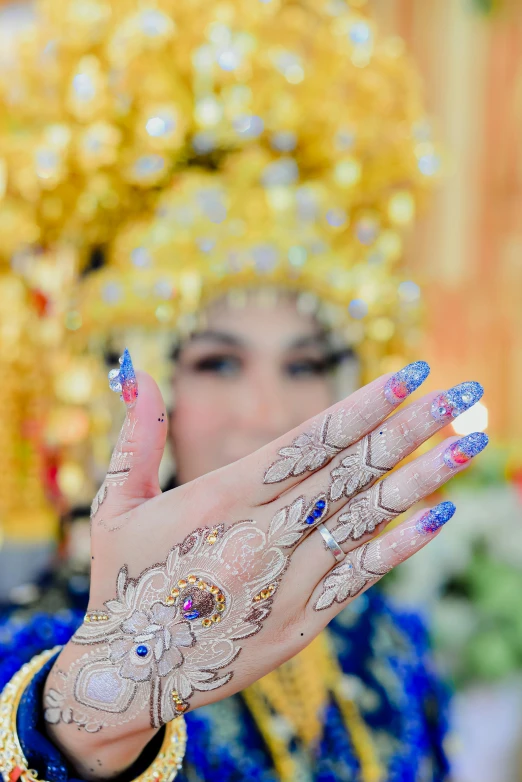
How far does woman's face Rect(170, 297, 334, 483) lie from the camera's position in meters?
1.02

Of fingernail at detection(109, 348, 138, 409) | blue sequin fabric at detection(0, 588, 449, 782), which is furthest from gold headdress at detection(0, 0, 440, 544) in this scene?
fingernail at detection(109, 348, 138, 409)

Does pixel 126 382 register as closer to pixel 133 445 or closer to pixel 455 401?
pixel 133 445

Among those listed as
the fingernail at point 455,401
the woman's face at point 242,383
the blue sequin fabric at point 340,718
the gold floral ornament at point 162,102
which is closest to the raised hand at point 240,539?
the fingernail at point 455,401

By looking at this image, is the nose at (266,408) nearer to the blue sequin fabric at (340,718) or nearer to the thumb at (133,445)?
the blue sequin fabric at (340,718)

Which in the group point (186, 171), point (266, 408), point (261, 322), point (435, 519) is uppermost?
point (186, 171)

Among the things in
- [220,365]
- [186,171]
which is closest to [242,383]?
[220,365]

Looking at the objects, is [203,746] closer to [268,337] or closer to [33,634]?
[33,634]

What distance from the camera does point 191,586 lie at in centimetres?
53

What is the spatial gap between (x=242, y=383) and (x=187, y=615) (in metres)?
0.54

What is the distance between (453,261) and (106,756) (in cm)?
253

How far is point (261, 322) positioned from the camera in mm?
1068

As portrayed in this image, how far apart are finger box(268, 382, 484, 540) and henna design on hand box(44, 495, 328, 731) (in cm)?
1

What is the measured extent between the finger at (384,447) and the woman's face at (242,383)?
47cm

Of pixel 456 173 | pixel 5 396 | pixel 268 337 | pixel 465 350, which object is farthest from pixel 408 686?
pixel 456 173
